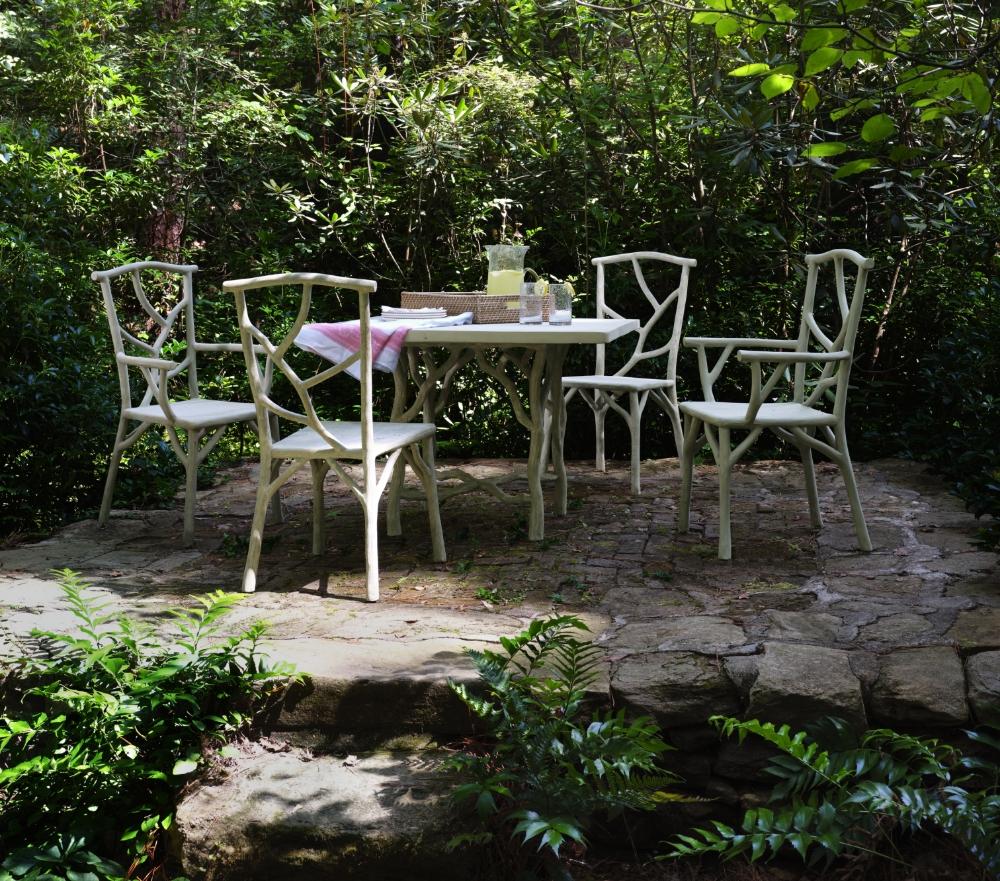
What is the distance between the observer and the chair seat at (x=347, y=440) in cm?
344

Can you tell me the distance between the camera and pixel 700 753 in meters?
2.55

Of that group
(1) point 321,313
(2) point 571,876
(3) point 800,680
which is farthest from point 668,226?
(2) point 571,876

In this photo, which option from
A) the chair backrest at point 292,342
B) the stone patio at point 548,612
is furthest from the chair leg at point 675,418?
the chair backrest at point 292,342

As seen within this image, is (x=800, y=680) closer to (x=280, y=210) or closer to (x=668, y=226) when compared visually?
(x=668, y=226)

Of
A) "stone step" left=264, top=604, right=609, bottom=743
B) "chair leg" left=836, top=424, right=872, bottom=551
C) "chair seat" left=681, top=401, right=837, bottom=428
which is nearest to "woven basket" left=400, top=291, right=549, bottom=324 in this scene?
"chair seat" left=681, top=401, right=837, bottom=428

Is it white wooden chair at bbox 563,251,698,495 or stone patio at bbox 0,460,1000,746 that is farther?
white wooden chair at bbox 563,251,698,495

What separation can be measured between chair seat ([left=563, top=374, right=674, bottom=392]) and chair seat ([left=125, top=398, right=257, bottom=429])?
1.48 m

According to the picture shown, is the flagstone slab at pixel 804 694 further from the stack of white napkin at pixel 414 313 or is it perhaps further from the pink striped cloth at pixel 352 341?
the stack of white napkin at pixel 414 313

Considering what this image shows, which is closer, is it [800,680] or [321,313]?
[800,680]

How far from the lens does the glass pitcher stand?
14.0 feet

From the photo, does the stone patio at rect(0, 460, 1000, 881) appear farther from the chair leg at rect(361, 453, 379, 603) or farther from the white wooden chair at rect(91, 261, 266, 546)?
the white wooden chair at rect(91, 261, 266, 546)

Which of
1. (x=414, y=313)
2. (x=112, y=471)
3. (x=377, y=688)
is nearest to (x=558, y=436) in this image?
(x=414, y=313)

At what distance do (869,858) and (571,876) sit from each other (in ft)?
2.12

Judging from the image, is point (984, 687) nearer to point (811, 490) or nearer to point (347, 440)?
point (811, 490)
